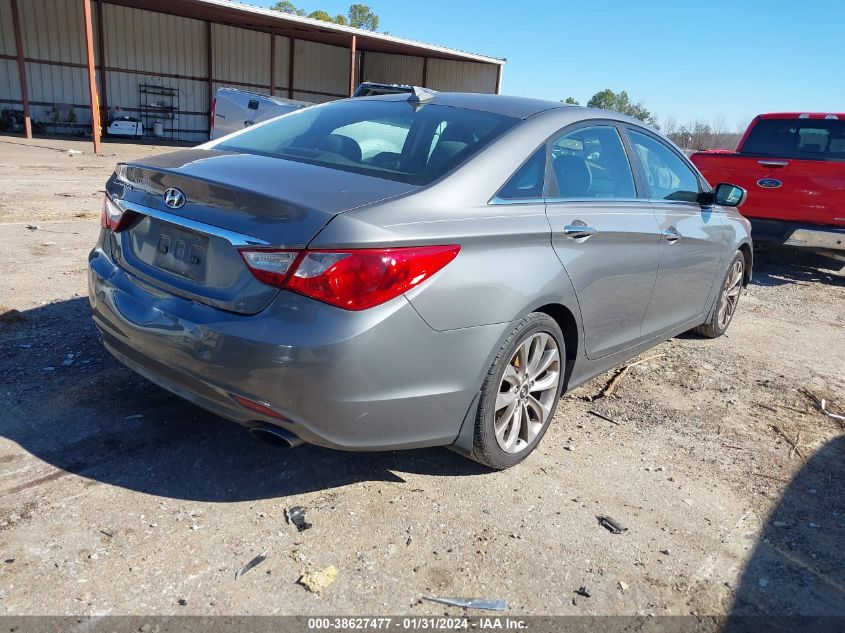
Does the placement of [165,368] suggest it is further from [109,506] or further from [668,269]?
[668,269]

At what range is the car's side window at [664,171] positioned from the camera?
4.15m

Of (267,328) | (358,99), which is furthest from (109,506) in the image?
(358,99)

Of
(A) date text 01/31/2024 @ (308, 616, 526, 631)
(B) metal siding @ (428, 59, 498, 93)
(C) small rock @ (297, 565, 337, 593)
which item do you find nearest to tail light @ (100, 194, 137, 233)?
(C) small rock @ (297, 565, 337, 593)

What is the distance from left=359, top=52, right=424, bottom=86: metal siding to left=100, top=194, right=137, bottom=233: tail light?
3018cm

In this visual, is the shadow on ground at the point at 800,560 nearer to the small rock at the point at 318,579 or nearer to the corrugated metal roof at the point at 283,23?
the small rock at the point at 318,579

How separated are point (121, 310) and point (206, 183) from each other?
2.18ft

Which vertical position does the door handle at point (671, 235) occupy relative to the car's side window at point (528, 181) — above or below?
below

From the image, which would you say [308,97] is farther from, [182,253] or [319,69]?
[182,253]

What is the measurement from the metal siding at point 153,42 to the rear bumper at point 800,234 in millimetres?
23139

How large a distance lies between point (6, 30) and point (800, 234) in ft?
78.1

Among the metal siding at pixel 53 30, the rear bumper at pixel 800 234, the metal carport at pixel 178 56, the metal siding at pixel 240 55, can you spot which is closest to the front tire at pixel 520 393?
the rear bumper at pixel 800 234

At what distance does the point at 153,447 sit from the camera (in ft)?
10.3

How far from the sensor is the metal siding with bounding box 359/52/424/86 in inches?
Answer: 1249

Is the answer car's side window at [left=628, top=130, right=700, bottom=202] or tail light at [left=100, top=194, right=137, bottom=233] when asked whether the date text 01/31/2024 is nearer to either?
tail light at [left=100, top=194, right=137, bottom=233]
